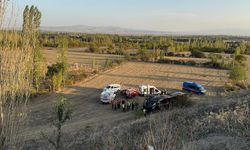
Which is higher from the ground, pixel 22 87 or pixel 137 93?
pixel 22 87

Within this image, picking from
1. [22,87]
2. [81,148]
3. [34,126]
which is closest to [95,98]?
[34,126]

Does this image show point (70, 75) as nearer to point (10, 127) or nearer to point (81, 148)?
point (81, 148)

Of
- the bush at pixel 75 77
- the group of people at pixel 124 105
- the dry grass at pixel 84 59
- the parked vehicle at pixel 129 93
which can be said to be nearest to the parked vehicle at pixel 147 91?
the parked vehicle at pixel 129 93

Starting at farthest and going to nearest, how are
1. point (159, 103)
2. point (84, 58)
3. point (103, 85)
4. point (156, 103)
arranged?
point (84, 58)
point (103, 85)
point (159, 103)
point (156, 103)

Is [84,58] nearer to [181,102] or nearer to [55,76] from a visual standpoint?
[55,76]

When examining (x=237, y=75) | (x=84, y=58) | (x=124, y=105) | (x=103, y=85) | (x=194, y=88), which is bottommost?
(x=103, y=85)

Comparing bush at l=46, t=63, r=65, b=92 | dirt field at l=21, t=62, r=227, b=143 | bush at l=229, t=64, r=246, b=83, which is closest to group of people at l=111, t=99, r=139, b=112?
dirt field at l=21, t=62, r=227, b=143

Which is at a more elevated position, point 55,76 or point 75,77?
point 55,76

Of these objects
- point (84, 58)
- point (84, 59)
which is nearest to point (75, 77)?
point (84, 59)
